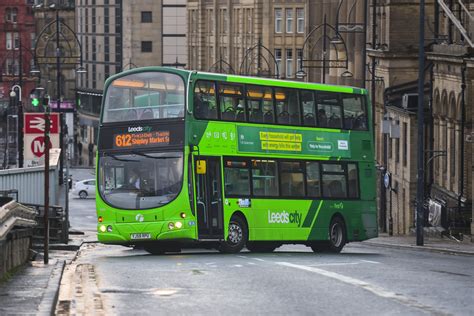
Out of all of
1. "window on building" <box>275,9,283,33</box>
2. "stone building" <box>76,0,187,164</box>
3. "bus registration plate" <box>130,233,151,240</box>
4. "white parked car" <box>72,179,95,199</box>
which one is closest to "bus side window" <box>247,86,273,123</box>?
"bus registration plate" <box>130,233,151,240</box>

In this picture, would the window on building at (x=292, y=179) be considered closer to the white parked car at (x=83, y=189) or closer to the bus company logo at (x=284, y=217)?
the bus company logo at (x=284, y=217)

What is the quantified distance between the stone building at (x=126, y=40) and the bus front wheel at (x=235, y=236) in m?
104

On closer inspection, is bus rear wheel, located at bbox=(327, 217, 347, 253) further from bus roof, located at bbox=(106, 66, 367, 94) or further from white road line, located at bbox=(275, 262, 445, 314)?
white road line, located at bbox=(275, 262, 445, 314)

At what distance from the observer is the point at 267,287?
888 inches

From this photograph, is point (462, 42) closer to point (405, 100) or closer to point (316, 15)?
point (405, 100)

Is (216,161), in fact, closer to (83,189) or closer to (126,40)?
(83,189)

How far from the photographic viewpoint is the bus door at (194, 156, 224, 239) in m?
33.4

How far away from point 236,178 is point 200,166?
4.74ft

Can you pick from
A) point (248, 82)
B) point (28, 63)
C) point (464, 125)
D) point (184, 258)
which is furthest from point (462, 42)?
point (28, 63)

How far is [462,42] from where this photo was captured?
184 feet

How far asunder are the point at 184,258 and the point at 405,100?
31.5m

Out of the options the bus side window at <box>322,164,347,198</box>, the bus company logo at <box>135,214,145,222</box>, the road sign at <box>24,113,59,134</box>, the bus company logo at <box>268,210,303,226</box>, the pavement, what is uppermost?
the road sign at <box>24,113,59,134</box>

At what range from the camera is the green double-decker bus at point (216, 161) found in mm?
33188

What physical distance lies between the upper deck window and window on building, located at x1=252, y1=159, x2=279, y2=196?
8.96 ft
